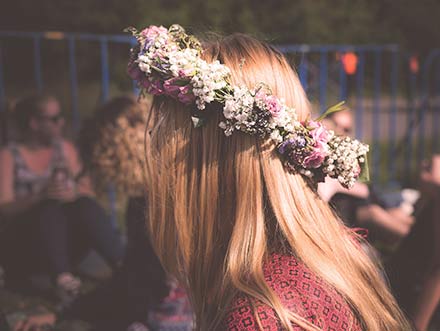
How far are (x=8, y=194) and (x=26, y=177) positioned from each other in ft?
0.62

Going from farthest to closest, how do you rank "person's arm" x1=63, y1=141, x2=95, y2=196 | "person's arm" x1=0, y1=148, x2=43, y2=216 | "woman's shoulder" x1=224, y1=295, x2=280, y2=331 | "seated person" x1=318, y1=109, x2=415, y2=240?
"person's arm" x1=63, y1=141, x2=95, y2=196, "person's arm" x1=0, y1=148, x2=43, y2=216, "seated person" x1=318, y1=109, x2=415, y2=240, "woman's shoulder" x1=224, y1=295, x2=280, y2=331

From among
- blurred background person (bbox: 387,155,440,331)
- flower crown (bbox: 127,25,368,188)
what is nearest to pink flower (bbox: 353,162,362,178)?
flower crown (bbox: 127,25,368,188)

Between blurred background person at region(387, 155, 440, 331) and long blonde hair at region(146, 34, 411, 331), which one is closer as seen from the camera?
long blonde hair at region(146, 34, 411, 331)

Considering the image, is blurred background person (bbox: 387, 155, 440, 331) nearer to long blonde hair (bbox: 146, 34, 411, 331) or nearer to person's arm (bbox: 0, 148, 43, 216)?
long blonde hair (bbox: 146, 34, 411, 331)

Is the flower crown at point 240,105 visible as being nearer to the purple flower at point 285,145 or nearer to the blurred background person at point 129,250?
the purple flower at point 285,145

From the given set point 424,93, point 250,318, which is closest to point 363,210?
point 250,318

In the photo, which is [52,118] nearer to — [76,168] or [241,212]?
[76,168]

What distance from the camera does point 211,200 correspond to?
1.44 m

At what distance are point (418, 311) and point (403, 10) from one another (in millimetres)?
20979

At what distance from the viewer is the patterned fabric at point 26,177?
3.88 metres

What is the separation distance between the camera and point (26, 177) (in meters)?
3.91

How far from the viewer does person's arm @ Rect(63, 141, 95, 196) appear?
3.95 m

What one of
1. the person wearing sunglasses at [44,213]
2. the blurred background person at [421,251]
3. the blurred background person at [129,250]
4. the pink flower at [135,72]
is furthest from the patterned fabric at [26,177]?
the pink flower at [135,72]

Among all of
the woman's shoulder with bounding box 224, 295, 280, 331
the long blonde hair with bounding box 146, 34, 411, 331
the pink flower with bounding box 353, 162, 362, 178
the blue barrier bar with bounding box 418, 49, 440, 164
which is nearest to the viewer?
the woman's shoulder with bounding box 224, 295, 280, 331
